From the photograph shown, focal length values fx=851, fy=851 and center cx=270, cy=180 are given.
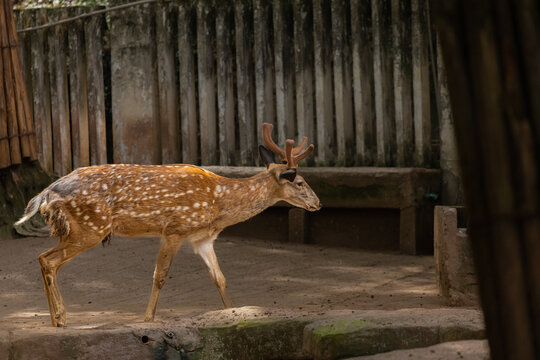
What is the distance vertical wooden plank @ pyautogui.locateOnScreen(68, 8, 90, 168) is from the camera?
10.3m

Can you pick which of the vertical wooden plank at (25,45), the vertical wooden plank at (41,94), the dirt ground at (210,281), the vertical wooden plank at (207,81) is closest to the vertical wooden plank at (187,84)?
the vertical wooden plank at (207,81)

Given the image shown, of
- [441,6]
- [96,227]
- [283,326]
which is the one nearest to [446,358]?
[283,326]

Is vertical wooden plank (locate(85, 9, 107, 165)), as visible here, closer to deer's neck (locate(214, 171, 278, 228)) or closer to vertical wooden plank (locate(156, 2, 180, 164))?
vertical wooden plank (locate(156, 2, 180, 164))

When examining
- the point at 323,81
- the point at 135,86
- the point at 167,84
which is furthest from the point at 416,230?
the point at 135,86

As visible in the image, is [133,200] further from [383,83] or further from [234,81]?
[234,81]

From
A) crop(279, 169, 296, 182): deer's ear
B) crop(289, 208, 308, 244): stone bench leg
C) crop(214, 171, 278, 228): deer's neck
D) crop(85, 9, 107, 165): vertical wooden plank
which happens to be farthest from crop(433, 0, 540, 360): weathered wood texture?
crop(85, 9, 107, 165): vertical wooden plank

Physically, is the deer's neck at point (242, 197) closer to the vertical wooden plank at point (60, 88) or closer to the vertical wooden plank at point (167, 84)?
the vertical wooden plank at point (167, 84)

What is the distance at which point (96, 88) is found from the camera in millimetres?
10273

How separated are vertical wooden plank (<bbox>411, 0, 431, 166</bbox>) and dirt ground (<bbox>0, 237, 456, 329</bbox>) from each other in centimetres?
112

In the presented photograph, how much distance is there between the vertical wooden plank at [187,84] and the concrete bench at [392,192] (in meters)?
1.08

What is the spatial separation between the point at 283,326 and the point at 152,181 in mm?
1904

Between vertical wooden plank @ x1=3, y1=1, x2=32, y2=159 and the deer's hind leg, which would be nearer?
the deer's hind leg

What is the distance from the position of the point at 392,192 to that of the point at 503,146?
651 cm

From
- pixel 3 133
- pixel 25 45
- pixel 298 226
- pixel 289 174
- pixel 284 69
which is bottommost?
pixel 298 226
